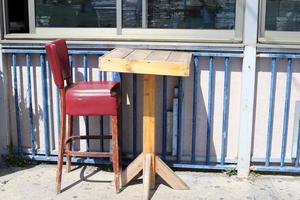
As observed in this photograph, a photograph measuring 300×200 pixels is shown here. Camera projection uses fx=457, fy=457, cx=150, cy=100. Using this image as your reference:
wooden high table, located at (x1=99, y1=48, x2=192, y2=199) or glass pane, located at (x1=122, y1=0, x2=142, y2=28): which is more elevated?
glass pane, located at (x1=122, y1=0, x2=142, y2=28)

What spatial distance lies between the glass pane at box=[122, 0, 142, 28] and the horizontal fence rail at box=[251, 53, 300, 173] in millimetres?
1191

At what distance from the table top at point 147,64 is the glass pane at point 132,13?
0.62m

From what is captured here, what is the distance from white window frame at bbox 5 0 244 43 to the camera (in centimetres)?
422

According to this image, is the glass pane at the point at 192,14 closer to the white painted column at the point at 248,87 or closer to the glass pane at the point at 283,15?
the white painted column at the point at 248,87

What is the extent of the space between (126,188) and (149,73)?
44.7 inches

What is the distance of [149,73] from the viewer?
3.62 m

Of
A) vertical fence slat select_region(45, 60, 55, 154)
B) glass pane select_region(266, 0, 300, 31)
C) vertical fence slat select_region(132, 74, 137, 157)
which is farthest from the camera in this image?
vertical fence slat select_region(45, 60, 55, 154)

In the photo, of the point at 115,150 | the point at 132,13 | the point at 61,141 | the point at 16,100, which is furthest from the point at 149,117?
the point at 16,100

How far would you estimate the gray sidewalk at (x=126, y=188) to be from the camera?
397 centimetres

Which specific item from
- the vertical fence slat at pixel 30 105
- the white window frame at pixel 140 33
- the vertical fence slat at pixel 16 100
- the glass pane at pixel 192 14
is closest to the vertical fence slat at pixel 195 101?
the white window frame at pixel 140 33

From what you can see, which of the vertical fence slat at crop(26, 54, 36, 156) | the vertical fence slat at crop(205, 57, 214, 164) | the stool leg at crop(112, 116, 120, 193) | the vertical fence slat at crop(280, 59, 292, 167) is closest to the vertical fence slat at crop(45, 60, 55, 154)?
the vertical fence slat at crop(26, 54, 36, 156)

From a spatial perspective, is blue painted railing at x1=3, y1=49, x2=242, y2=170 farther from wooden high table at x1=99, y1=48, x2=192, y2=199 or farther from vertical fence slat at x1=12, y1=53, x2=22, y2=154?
wooden high table at x1=99, y1=48, x2=192, y2=199

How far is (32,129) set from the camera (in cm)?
458

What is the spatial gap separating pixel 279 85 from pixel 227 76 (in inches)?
19.3
